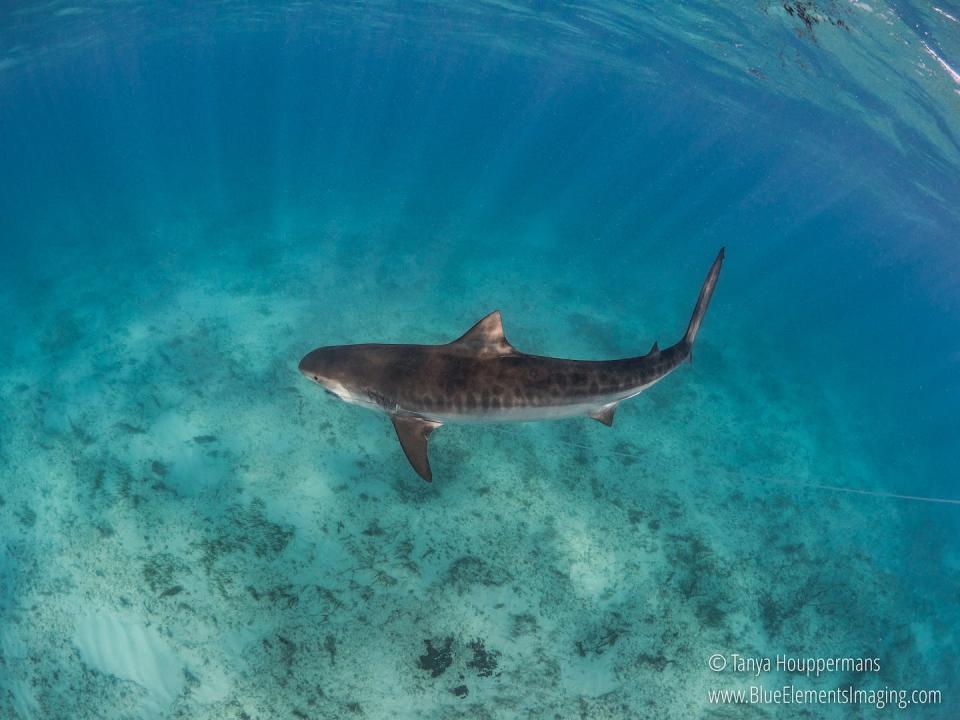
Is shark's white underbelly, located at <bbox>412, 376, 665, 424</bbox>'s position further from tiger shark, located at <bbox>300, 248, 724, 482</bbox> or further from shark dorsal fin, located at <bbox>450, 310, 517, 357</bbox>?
shark dorsal fin, located at <bbox>450, 310, 517, 357</bbox>

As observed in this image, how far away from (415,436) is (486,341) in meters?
1.44

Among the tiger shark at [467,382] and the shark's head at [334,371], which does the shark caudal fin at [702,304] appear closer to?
the tiger shark at [467,382]

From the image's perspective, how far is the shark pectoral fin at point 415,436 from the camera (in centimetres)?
562

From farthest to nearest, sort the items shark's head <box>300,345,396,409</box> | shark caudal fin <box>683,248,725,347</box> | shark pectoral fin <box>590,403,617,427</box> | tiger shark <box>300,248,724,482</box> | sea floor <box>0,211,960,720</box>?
shark caudal fin <box>683,248,725,347</box> < shark pectoral fin <box>590,403,617,427</box> < sea floor <box>0,211,960,720</box> < shark's head <box>300,345,396,409</box> < tiger shark <box>300,248,724,482</box>

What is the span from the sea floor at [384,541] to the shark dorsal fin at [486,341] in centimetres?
313

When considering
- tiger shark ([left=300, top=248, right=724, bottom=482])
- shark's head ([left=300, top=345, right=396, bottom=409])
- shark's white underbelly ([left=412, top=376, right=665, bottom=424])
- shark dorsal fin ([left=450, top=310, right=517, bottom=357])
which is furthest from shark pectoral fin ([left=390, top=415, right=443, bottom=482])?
shark dorsal fin ([left=450, top=310, right=517, bottom=357])

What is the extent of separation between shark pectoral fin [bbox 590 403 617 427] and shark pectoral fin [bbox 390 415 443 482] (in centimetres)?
197

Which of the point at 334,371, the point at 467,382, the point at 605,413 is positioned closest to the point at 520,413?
the point at 467,382

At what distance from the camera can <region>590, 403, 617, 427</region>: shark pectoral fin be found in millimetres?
5984

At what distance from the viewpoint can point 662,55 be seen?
2602cm

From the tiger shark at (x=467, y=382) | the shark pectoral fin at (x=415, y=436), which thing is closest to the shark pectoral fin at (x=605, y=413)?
the tiger shark at (x=467, y=382)

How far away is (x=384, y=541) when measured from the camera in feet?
22.6

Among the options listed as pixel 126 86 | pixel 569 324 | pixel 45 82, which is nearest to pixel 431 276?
pixel 569 324

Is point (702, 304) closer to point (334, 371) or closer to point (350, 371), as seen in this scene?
point (350, 371)
